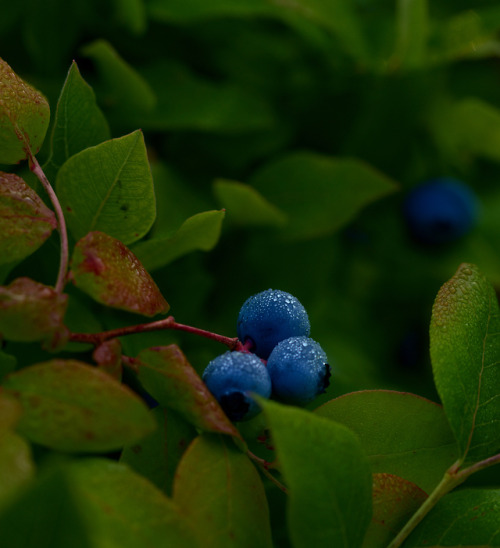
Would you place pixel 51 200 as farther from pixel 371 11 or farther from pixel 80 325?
pixel 371 11

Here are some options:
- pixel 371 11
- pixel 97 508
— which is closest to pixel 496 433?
pixel 97 508

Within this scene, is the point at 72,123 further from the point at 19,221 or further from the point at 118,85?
the point at 118,85

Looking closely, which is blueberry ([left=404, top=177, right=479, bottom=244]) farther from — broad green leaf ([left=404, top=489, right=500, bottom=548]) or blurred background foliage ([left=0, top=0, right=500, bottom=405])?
broad green leaf ([left=404, top=489, right=500, bottom=548])

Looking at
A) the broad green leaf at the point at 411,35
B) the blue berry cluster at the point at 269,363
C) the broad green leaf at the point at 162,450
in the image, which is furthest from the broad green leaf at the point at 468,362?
the broad green leaf at the point at 411,35

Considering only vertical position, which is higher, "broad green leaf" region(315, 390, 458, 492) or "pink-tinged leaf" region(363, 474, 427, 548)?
"broad green leaf" region(315, 390, 458, 492)

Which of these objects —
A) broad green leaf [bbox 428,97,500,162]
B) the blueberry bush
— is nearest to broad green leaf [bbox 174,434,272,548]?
the blueberry bush

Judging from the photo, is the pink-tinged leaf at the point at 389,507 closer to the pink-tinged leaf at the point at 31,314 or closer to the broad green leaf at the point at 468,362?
the broad green leaf at the point at 468,362

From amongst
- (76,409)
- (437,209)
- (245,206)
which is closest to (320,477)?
(76,409)
